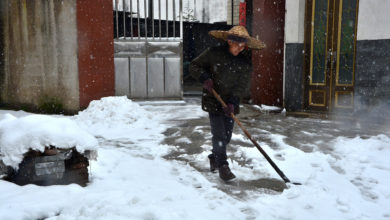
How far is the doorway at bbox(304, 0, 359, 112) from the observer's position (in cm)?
789

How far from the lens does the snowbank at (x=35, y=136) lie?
3361mm

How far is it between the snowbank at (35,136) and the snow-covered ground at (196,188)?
0.05 feet

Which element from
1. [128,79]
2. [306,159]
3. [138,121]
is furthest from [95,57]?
[306,159]

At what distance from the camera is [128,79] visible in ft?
31.8

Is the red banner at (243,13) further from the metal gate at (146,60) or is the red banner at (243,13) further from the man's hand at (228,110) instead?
the man's hand at (228,110)

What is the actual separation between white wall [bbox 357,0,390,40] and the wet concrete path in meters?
1.79

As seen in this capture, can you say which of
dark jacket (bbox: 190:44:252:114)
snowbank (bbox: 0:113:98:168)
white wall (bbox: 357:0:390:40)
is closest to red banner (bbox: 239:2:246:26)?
white wall (bbox: 357:0:390:40)

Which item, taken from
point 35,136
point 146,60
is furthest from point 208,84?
point 146,60

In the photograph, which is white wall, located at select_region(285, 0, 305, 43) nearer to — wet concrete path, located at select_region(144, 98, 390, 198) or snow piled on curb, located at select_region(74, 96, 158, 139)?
wet concrete path, located at select_region(144, 98, 390, 198)

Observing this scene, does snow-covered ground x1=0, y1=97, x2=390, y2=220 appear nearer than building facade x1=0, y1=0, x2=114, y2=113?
Yes

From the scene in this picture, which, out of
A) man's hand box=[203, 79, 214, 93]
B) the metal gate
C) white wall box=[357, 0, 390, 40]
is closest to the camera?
man's hand box=[203, 79, 214, 93]

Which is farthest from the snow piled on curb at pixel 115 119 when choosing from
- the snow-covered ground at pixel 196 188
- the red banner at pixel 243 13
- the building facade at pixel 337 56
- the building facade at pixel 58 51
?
the red banner at pixel 243 13

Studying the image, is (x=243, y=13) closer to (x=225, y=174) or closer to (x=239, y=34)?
(x=239, y=34)

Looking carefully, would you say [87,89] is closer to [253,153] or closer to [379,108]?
[253,153]
